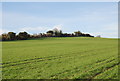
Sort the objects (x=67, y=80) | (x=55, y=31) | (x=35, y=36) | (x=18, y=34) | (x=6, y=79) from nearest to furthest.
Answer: (x=67, y=80) < (x=6, y=79) < (x=18, y=34) < (x=35, y=36) < (x=55, y=31)

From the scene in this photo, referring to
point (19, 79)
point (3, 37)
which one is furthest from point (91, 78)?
point (3, 37)

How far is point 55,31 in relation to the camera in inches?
4823

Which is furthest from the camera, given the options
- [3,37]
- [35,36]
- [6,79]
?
[35,36]

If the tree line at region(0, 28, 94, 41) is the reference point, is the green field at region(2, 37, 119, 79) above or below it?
below

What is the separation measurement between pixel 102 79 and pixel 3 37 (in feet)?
292

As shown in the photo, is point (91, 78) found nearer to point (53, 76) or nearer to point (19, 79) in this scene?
point (53, 76)

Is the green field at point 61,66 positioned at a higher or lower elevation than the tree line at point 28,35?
lower

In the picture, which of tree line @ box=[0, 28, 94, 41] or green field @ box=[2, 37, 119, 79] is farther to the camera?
tree line @ box=[0, 28, 94, 41]

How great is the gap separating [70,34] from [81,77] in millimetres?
112921

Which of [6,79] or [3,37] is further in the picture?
[3,37]

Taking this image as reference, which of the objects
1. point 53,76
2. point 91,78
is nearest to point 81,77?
point 91,78

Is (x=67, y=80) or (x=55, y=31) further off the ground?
(x=55, y=31)

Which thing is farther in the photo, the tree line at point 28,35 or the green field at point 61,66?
the tree line at point 28,35

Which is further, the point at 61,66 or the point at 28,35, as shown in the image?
the point at 28,35
